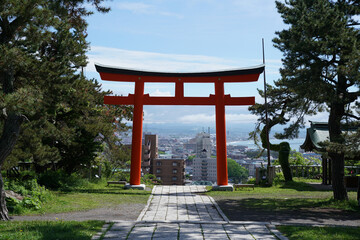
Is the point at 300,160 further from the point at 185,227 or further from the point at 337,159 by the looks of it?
the point at 185,227

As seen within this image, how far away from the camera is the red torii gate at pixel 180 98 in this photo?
15.5m

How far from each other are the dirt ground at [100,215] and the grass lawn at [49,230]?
1.15 metres

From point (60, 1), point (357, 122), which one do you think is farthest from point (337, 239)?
point (60, 1)

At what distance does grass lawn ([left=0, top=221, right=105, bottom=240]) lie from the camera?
620 centimetres

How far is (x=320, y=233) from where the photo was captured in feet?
23.2

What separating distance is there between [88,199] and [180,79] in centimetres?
688

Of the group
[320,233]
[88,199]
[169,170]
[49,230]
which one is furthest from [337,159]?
[169,170]

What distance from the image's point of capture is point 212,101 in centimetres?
1598

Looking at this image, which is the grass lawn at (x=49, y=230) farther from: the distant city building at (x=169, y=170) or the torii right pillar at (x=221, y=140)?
the distant city building at (x=169, y=170)

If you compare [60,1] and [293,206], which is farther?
[293,206]

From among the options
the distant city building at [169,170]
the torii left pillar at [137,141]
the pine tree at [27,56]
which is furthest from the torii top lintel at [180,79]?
the distant city building at [169,170]

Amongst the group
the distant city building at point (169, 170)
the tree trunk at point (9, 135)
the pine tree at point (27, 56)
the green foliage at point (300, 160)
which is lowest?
the distant city building at point (169, 170)

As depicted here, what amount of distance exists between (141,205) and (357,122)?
25.3 ft

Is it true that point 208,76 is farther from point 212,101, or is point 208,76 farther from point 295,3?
point 295,3
